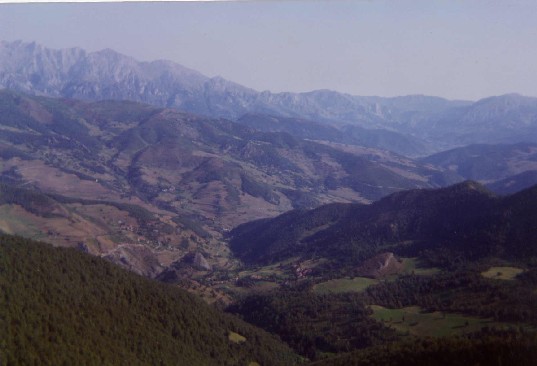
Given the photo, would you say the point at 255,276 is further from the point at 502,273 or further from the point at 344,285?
the point at 502,273

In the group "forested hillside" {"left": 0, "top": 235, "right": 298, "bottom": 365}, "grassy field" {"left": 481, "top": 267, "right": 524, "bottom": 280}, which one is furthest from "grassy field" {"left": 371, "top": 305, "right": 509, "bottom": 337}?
"forested hillside" {"left": 0, "top": 235, "right": 298, "bottom": 365}

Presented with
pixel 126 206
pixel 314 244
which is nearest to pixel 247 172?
pixel 126 206

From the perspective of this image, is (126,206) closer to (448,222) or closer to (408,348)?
→ (448,222)

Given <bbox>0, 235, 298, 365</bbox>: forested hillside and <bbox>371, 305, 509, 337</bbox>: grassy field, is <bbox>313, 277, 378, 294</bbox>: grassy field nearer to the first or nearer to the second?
<bbox>371, 305, 509, 337</bbox>: grassy field

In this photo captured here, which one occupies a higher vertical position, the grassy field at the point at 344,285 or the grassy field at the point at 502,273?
the grassy field at the point at 502,273

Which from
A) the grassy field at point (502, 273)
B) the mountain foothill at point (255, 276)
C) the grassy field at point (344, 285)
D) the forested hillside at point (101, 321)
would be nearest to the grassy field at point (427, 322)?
the mountain foothill at point (255, 276)

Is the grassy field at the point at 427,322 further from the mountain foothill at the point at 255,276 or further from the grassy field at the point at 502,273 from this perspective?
the grassy field at the point at 502,273
